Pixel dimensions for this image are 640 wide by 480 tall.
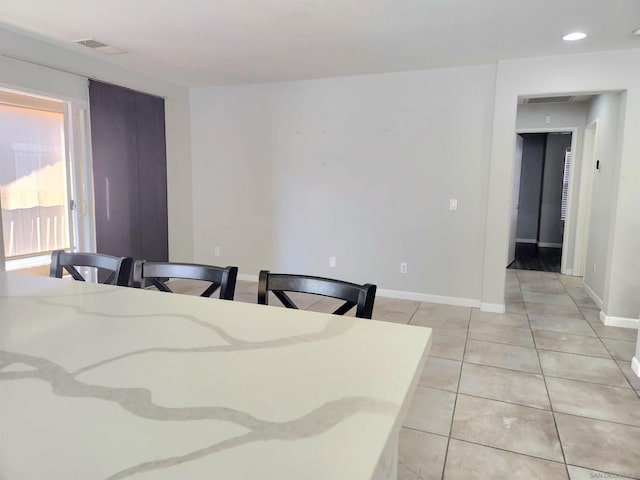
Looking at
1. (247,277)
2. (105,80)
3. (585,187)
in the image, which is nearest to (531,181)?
(585,187)

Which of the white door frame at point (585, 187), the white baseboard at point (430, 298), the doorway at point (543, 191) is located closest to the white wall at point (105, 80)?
the white baseboard at point (430, 298)

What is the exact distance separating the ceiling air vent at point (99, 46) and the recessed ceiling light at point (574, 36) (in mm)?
3733

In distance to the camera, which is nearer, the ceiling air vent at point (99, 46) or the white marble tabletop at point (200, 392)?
the white marble tabletop at point (200, 392)

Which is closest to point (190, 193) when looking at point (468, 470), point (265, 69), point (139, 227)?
point (139, 227)

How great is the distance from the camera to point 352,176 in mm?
4879

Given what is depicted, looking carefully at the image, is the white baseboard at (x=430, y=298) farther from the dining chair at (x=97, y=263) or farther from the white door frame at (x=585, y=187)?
the dining chair at (x=97, y=263)

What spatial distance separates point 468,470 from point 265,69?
397 centimetres

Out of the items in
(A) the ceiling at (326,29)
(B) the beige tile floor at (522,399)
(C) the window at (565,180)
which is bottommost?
(B) the beige tile floor at (522,399)

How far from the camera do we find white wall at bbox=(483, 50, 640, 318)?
3.76 m

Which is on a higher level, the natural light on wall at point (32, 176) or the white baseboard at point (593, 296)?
the natural light on wall at point (32, 176)

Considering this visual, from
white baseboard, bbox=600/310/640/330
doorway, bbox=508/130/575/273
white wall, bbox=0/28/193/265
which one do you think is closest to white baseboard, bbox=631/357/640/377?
white baseboard, bbox=600/310/640/330

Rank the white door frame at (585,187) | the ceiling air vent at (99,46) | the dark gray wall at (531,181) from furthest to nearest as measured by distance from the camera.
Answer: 1. the dark gray wall at (531,181)
2. the white door frame at (585,187)
3. the ceiling air vent at (99,46)

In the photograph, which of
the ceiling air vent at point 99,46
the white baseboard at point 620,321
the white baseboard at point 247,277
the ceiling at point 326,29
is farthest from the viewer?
the white baseboard at point 247,277

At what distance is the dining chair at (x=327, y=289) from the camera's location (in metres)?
1.44
